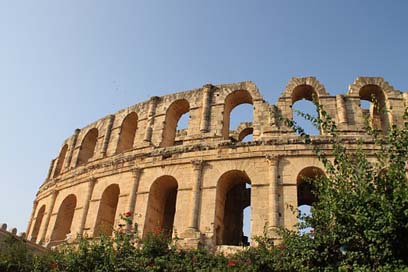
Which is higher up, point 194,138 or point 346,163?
point 194,138

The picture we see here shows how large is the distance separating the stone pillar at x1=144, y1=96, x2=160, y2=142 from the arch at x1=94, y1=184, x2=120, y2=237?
251cm

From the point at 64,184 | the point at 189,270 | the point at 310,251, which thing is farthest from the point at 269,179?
the point at 64,184

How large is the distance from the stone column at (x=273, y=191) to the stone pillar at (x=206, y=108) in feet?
10.2

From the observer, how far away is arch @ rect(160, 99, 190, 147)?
1638 centimetres

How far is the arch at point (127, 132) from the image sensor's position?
698 inches

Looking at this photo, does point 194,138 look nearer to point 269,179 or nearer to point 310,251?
point 269,179

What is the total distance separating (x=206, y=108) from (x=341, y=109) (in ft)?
17.8

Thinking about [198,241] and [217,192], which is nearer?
[198,241]

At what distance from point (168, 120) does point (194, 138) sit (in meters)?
2.18

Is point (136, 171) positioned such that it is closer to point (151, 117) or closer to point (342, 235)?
point (151, 117)

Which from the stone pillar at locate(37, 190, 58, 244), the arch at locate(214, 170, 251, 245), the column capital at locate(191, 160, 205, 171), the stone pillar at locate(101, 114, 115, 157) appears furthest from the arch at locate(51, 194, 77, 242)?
the arch at locate(214, 170, 251, 245)

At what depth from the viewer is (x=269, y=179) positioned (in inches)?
521

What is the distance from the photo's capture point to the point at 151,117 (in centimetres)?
1688

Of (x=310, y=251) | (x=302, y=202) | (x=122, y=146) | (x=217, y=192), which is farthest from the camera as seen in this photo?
(x=122, y=146)
